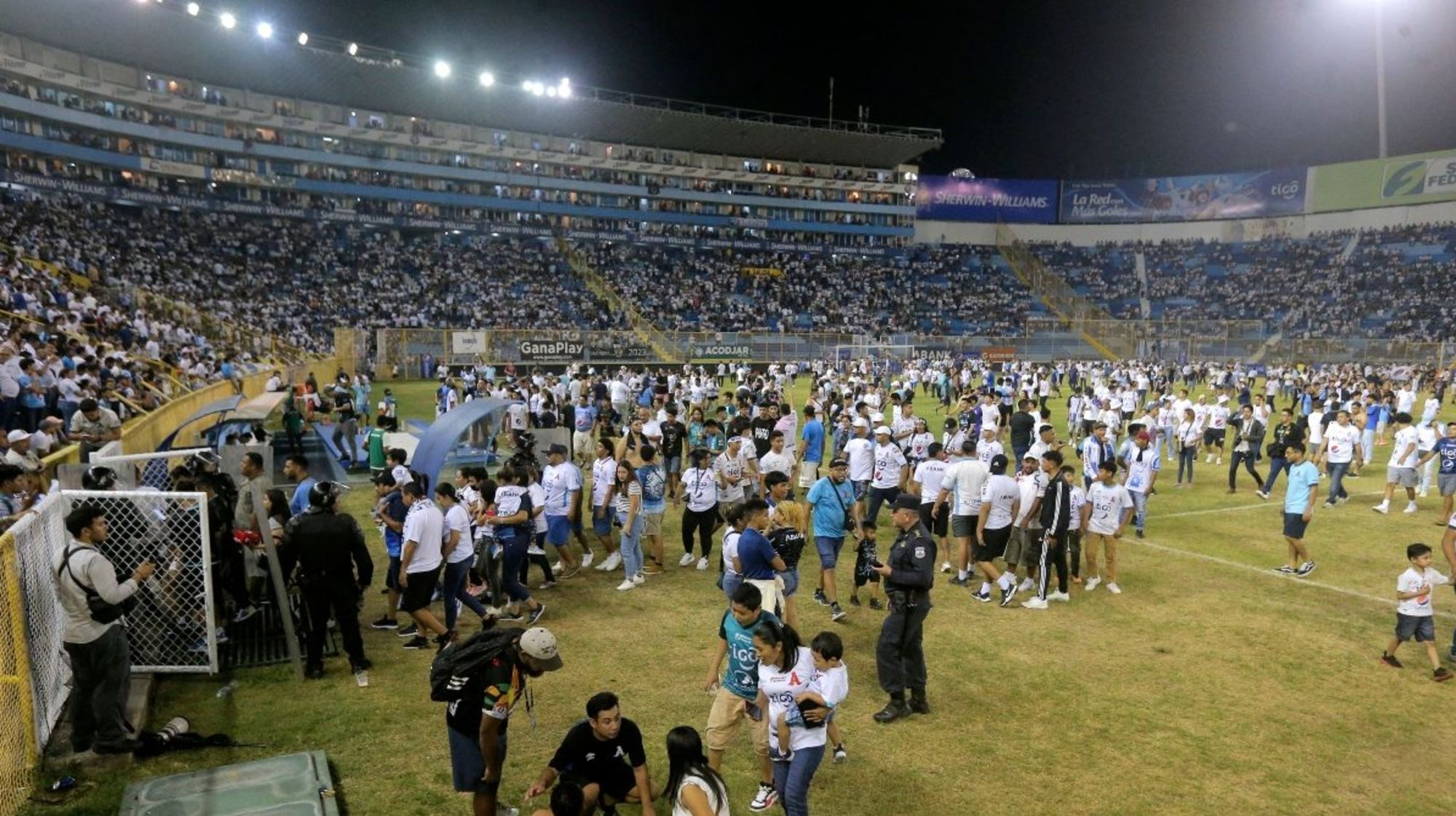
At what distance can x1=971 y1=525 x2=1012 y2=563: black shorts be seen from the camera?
984cm

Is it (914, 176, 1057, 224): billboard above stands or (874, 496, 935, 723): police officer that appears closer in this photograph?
(874, 496, 935, 723): police officer

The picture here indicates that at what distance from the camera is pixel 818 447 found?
46.9 feet

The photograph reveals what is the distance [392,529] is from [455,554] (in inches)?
40.5

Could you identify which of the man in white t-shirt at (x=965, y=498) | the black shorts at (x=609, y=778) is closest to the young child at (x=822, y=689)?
the black shorts at (x=609, y=778)

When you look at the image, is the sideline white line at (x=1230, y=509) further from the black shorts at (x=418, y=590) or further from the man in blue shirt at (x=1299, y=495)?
the black shorts at (x=418, y=590)

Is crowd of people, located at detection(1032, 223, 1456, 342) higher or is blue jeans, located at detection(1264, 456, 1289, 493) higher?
crowd of people, located at detection(1032, 223, 1456, 342)

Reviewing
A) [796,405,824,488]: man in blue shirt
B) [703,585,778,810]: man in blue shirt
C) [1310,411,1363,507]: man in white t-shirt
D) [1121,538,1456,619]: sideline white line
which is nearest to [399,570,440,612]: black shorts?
[703,585,778,810]: man in blue shirt

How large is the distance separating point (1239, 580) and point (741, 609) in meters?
8.74

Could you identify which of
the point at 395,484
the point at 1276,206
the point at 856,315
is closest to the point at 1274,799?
the point at 395,484

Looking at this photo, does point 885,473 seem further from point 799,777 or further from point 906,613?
point 799,777

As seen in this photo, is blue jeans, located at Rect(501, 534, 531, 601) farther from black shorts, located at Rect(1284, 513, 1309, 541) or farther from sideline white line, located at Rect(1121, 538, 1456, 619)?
black shorts, located at Rect(1284, 513, 1309, 541)

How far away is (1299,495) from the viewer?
1033 cm

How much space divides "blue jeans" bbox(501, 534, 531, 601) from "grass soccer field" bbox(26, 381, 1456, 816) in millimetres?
663

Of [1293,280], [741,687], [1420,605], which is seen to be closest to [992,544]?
[1420,605]
